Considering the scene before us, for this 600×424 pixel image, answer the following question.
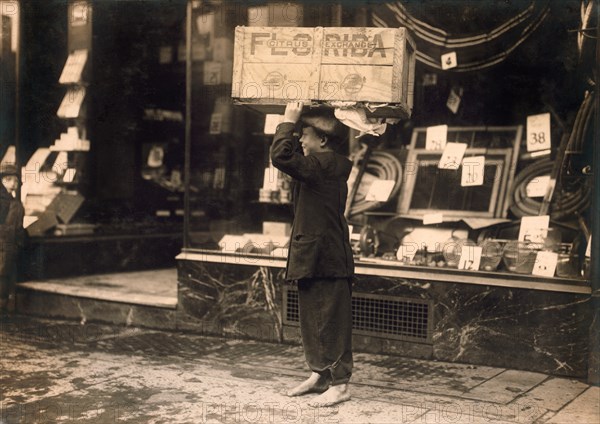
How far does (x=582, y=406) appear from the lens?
539cm

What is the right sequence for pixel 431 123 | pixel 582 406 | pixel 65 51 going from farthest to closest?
pixel 65 51
pixel 431 123
pixel 582 406

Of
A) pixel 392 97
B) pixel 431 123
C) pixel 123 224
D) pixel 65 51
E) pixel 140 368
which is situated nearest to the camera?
pixel 392 97

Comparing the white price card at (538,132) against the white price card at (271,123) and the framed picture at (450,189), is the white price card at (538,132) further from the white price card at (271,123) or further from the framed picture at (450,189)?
the white price card at (271,123)

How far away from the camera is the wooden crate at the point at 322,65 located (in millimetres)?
4934

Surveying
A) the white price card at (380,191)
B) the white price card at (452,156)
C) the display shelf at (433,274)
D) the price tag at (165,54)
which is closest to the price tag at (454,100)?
the white price card at (452,156)

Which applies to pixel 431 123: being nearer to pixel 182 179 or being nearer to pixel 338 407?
pixel 338 407

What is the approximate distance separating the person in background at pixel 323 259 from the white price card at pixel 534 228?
2.26 metres

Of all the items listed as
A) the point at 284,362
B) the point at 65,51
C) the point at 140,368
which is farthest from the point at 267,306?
the point at 65,51

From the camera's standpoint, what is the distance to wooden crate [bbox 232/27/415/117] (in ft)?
16.2

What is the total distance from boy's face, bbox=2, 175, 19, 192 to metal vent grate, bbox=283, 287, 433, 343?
4.41 metres

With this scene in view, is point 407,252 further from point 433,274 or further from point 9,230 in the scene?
point 9,230

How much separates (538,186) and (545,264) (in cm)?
98

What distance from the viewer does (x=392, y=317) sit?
6.86m

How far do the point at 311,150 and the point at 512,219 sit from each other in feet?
8.86
